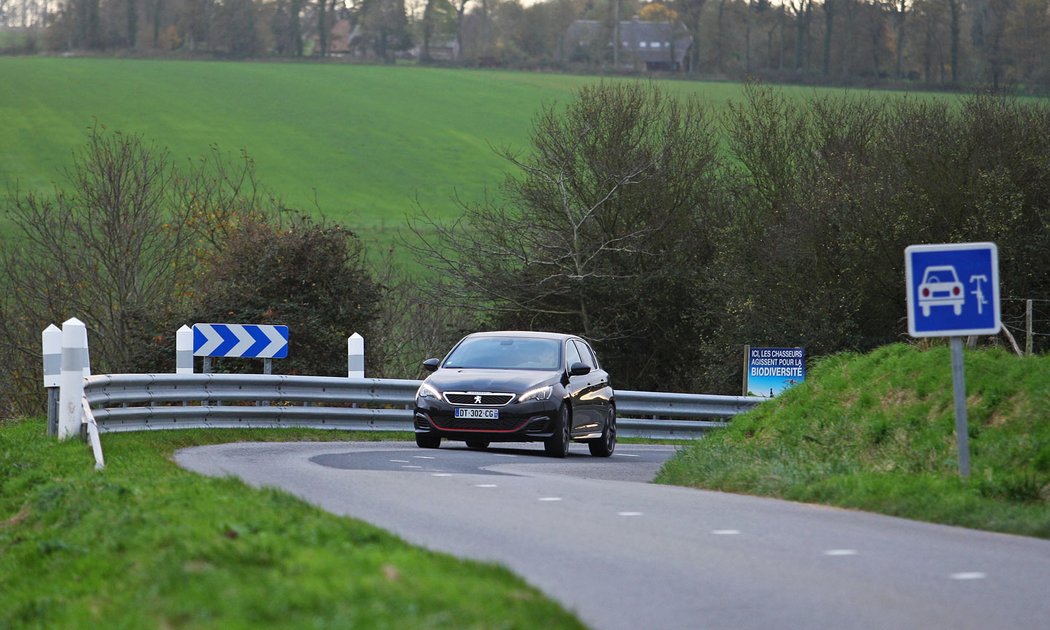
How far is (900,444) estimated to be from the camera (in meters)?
14.7

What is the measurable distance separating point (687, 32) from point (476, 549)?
75449mm

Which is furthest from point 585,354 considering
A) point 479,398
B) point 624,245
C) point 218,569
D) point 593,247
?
point 624,245

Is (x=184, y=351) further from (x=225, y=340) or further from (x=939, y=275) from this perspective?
(x=939, y=275)

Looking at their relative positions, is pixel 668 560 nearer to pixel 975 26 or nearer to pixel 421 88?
pixel 975 26

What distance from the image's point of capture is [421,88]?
289ft

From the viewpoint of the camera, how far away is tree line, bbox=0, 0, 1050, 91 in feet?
213

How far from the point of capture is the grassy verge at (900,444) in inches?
471

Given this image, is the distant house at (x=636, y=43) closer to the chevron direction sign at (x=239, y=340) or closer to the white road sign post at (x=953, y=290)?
the chevron direction sign at (x=239, y=340)

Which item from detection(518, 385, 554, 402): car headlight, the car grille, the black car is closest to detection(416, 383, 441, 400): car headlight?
the black car

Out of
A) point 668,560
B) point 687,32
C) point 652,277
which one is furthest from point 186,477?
point 687,32

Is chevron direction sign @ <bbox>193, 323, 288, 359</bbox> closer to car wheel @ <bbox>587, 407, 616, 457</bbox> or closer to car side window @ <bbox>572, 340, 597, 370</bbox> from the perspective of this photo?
car side window @ <bbox>572, 340, 597, 370</bbox>

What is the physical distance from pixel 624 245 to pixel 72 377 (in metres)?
24.3

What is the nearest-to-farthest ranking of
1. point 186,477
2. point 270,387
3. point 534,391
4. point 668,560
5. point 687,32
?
point 668,560
point 186,477
point 534,391
point 270,387
point 687,32

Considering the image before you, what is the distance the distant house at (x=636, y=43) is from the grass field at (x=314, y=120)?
2.73 meters
